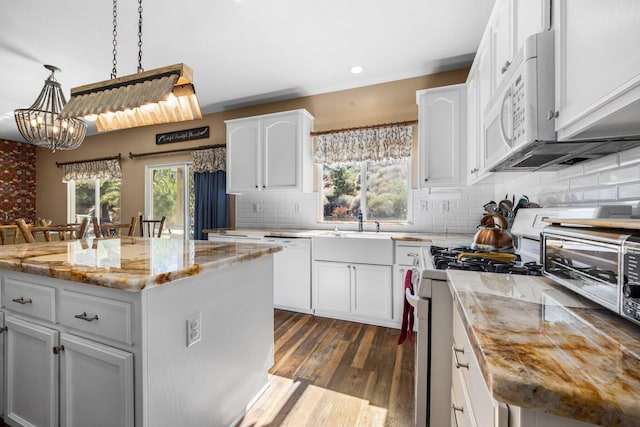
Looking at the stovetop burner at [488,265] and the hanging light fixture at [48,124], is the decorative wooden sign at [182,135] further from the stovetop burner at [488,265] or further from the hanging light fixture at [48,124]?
the stovetop burner at [488,265]

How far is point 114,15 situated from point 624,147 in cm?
302

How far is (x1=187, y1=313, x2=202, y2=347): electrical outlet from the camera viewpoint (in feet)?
3.84

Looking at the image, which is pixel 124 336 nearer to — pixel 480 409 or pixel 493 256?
pixel 480 409

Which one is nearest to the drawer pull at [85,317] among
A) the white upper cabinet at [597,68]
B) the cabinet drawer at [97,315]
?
the cabinet drawer at [97,315]

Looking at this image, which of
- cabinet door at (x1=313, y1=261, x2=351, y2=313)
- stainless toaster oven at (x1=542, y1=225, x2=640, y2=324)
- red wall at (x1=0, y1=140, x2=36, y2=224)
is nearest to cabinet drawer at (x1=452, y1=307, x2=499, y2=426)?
stainless toaster oven at (x1=542, y1=225, x2=640, y2=324)

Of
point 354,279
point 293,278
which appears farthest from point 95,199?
point 354,279

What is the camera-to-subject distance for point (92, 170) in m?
5.29

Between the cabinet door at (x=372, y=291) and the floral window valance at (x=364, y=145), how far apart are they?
51.2 inches

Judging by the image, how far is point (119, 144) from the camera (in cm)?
513

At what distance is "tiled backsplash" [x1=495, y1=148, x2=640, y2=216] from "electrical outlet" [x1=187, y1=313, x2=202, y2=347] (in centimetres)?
170

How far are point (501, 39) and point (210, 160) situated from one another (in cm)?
368

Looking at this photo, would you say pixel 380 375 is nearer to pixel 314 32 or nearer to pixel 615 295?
pixel 615 295

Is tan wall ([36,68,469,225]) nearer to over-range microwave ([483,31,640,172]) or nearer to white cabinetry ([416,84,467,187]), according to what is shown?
white cabinetry ([416,84,467,187])

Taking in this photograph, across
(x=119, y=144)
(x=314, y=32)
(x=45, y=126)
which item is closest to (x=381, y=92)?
(x=314, y=32)
